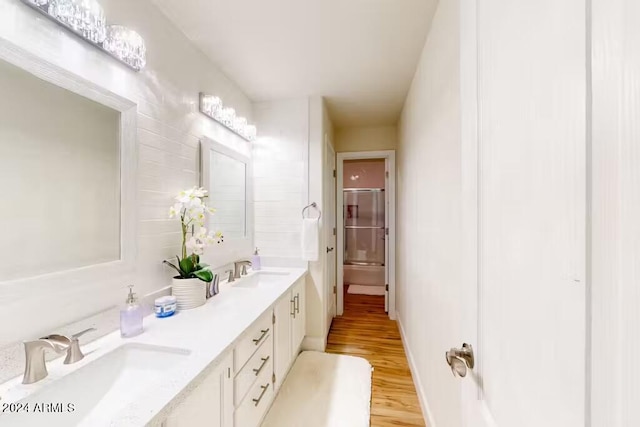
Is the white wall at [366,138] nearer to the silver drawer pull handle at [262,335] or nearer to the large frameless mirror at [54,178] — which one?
the silver drawer pull handle at [262,335]

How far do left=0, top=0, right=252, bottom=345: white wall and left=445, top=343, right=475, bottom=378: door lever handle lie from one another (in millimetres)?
1280

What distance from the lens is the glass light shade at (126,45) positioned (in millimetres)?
1116

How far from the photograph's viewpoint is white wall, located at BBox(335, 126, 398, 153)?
3.39 metres

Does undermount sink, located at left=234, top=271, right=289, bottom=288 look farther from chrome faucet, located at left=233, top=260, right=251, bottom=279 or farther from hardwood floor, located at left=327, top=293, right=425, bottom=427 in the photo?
hardwood floor, located at left=327, top=293, right=425, bottom=427

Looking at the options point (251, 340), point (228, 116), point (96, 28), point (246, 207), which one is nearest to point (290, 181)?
point (246, 207)

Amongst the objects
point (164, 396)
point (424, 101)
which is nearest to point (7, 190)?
point (164, 396)

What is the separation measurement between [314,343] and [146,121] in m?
2.24

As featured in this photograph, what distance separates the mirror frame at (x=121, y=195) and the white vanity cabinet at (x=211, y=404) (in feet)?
1.96

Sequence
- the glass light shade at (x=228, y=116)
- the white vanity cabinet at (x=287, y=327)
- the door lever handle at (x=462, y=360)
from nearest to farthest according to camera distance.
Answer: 1. the door lever handle at (x=462, y=360)
2. the white vanity cabinet at (x=287, y=327)
3. the glass light shade at (x=228, y=116)

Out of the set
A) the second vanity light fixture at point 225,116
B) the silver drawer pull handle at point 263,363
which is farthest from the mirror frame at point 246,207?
the silver drawer pull handle at point 263,363

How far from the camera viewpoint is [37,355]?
2.67 ft

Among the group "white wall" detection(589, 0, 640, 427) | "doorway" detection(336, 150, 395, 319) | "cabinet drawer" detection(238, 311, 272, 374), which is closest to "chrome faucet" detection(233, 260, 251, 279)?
"cabinet drawer" detection(238, 311, 272, 374)

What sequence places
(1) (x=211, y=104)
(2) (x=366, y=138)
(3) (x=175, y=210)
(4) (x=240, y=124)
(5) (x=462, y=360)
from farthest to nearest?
(2) (x=366, y=138) → (4) (x=240, y=124) → (1) (x=211, y=104) → (3) (x=175, y=210) → (5) (x=462, y=360)

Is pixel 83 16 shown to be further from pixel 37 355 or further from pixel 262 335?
pixel 262 335
